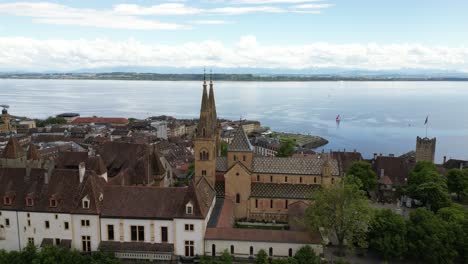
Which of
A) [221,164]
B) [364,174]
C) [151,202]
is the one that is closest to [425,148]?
[364,174]

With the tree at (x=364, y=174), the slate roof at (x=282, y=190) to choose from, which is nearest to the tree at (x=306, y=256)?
the slate roof at (x=282, y=190)

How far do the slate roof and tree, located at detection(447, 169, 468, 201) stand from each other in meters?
28.1

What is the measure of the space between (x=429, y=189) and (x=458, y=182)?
1025 centimetres

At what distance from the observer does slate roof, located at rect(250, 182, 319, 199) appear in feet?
189

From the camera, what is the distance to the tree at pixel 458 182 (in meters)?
68.5

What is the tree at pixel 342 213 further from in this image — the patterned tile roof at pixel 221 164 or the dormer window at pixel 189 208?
the patterned tile roof at pixel 221 164

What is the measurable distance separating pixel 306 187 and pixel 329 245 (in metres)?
10.3

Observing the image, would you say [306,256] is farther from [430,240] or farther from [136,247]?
[136,247]

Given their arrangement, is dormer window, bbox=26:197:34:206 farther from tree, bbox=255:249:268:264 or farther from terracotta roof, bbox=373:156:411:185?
terracotta roof, bbox=373:156:411:185

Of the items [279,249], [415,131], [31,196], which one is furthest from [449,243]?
[415,131]

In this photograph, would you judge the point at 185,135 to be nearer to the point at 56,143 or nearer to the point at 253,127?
the point at 253,127

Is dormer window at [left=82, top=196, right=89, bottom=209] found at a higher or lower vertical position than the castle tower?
higher

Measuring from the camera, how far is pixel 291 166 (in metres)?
59.7

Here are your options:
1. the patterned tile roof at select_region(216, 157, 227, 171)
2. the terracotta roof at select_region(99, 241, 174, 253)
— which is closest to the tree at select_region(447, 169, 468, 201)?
the patterned tile roof at select_region(216, 157, 227, 171)
